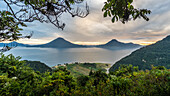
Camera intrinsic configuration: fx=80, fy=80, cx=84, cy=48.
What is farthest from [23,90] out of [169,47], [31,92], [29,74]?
[169,47]

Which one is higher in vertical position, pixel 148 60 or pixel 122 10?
pixel 122 10

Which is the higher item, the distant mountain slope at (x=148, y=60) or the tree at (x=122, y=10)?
the tree at (x=122, y=10)

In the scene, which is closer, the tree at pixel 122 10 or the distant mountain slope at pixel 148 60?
the tree at pixel 122 10

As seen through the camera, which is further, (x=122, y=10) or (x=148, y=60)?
(x=148, y=60)

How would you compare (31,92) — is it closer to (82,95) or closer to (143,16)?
(82,95)

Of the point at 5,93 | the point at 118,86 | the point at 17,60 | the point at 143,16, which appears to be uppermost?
the point at 143,16

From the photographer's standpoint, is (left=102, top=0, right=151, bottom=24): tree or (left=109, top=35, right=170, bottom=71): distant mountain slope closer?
(left=102, top=0, right=151, bottom=24): tree

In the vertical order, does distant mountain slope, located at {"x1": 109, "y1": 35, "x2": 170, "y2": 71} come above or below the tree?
below

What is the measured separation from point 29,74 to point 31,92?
1105mm

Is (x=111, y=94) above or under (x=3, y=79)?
under

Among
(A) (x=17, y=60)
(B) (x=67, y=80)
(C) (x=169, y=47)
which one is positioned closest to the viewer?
(B) (x=67, y=80)

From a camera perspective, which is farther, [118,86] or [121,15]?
[118,86]

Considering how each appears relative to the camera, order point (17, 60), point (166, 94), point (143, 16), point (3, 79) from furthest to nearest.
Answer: point (17, 60) → point (3, 79) → point (166, 94) → point (143, 16)

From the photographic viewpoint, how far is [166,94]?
7.55 feet
